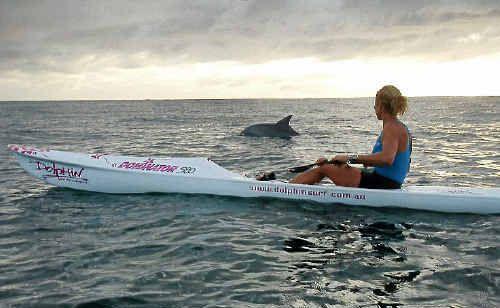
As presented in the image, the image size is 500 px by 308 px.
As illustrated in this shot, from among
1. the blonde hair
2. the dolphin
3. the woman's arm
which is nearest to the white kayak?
the woman's arm

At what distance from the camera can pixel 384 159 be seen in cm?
760

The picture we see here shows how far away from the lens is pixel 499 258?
624 cm

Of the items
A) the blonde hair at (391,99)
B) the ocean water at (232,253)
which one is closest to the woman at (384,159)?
the blonde hair at (391,99)

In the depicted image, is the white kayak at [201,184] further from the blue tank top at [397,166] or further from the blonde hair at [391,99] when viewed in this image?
the blonde hair at [391,99]

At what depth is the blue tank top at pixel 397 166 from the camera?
7871mm

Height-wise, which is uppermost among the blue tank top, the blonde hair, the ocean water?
the blonde hair

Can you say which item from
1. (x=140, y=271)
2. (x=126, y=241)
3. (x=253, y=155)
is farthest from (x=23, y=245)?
(x=253, y=155)

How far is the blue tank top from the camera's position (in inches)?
310

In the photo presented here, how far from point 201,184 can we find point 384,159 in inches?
150

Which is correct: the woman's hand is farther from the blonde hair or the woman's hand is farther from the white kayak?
the blonde hair

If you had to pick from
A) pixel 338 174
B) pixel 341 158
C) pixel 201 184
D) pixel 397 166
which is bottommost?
pixel 201 184

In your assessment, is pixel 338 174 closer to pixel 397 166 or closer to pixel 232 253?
pixel 397 166

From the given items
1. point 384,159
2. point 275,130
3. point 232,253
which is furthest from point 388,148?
point 275,130

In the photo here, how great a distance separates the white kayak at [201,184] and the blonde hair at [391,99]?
1.82 meters
